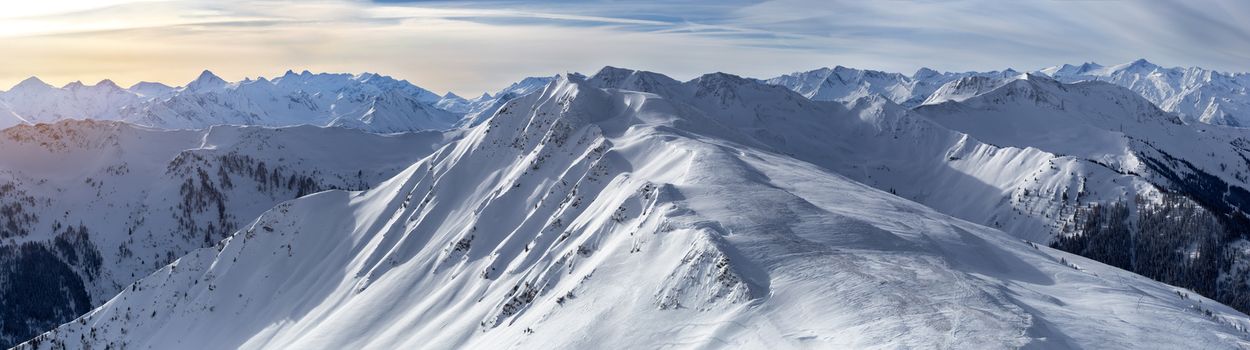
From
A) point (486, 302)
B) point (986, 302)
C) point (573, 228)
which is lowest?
point (486, 302)

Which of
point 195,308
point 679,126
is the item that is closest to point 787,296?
point 679,126

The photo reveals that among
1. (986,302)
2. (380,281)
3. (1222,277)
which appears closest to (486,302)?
(380,281)

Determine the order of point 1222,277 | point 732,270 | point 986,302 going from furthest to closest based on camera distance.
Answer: point 1222,277, point 732,270, point 986,302

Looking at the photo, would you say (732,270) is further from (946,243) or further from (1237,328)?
(1237,328)

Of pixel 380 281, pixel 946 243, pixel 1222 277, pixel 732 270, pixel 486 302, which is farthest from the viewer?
pixel 1222 277

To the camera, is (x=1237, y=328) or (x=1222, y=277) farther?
(x=1222, y=277)

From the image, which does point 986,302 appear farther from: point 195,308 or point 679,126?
point 195,308

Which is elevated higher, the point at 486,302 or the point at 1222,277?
the point at 486,302
